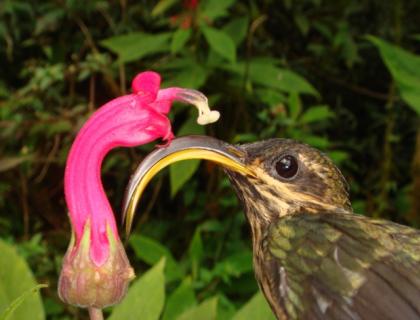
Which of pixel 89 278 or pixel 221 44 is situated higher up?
pixel 89 278

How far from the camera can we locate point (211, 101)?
8.53 feet

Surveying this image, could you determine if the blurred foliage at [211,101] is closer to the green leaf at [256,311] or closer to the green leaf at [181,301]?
the green leaf at [181,301]

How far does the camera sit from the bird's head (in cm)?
119

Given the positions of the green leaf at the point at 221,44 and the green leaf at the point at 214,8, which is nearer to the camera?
the green leaf at the point at 221,44

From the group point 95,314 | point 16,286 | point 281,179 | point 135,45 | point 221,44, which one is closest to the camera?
point 95,314

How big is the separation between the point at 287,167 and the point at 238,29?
156 centimetres

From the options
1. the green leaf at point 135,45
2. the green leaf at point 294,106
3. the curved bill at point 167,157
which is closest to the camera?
the curved bill at point 167,157

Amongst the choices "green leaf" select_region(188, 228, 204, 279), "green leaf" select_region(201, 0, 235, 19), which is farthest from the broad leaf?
"green leaf" select_region(188, 228, 204, 279)

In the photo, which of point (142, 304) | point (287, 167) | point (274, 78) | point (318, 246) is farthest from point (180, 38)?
point (318, 246)

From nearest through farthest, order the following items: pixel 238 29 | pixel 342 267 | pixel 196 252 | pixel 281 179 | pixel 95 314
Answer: pixel 95 314 → pixel 342 267 → pixel 281 179 → pixel 196 252 → pixel 238 29

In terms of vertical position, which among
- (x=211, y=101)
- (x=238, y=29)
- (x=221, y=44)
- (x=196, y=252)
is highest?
(x=221, y=44)

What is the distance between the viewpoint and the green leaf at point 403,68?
7.71ft

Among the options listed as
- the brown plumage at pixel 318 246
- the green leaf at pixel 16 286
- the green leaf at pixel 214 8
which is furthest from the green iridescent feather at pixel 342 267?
the green leaf at pixel 214 8

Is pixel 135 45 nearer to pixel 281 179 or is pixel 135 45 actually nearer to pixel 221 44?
pixel 221 44
